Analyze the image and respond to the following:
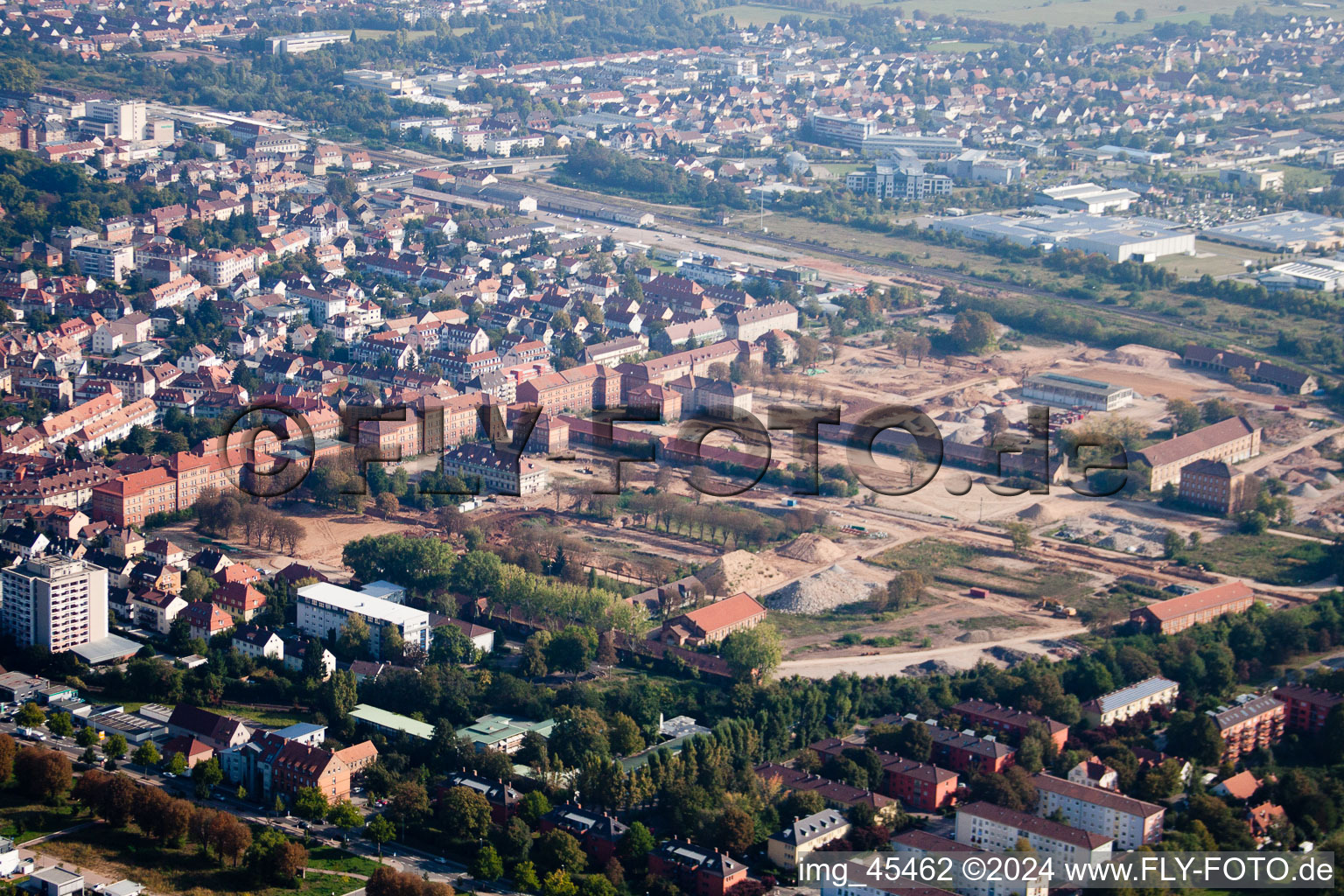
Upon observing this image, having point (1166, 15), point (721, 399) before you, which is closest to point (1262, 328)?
point (721, 399)

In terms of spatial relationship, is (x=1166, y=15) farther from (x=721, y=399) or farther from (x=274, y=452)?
(x=274, y=452)

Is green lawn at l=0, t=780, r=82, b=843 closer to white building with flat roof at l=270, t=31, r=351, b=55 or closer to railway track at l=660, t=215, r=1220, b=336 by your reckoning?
railway track at l=660, t=215, r=1220, b=336

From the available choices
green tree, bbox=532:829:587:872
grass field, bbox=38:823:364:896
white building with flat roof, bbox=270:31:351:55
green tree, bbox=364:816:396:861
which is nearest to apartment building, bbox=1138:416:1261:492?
green tree, bbox=532:829:587:872

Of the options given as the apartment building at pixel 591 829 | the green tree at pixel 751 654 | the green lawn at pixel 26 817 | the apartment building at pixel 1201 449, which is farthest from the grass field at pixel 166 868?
the apartment building at pixel 1201 449

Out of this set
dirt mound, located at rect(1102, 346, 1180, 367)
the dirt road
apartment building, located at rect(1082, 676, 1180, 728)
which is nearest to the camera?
apartment building, located at rect(1082, 676, 1180, 728)

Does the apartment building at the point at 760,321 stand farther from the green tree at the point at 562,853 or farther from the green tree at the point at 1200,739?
the green tree at the point at 562,853

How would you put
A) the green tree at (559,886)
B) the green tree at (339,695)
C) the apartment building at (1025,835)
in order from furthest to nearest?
the green tree at (339,695) → the apartment building at (1025,835) → the green tree at (559,886)
